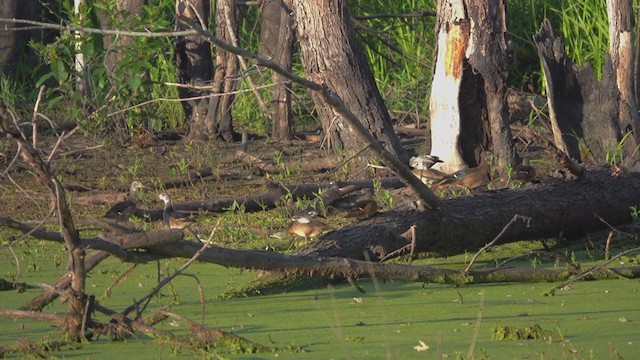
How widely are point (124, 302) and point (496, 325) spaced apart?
197 centimetres

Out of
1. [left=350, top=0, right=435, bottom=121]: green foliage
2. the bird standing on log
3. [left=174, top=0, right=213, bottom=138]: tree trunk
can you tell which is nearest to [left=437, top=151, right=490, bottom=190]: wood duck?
the bird standing on log

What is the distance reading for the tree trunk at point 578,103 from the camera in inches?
355

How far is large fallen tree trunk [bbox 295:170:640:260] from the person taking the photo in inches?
255

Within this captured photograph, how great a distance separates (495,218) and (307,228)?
1.18 m

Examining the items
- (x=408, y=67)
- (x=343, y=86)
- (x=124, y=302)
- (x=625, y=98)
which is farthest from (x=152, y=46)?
(x=124, y=302)

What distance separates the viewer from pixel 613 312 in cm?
545

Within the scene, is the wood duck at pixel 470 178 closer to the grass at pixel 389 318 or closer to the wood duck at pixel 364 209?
the wood duck at pixel 364 209

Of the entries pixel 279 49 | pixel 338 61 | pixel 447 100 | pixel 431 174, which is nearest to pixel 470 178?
pixel 431 174

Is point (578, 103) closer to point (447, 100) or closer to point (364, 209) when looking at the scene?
point (447, 100)

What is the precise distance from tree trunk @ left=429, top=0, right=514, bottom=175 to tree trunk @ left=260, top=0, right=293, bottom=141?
151 cm

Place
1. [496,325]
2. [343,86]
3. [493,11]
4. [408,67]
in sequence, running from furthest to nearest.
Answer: [408,67] → [343,86] → [493,11] → [496,325]

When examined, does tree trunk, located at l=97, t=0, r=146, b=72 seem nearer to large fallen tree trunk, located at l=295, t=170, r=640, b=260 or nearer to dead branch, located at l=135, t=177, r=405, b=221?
dead branch, located at l=135, t=177, r=405, b=221

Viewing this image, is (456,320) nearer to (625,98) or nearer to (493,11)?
(493,11)

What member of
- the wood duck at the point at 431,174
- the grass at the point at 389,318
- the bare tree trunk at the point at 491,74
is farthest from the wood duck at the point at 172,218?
the bare tree trunk at the point at 491,74
